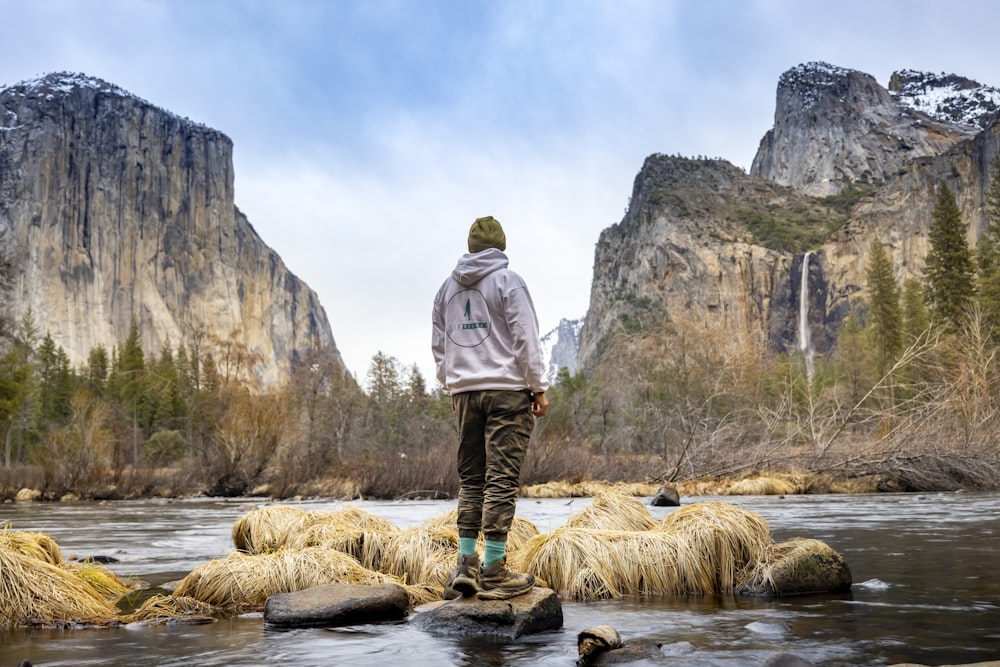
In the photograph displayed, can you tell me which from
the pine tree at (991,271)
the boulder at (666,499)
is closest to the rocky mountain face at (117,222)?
the pine tree at (991,271)

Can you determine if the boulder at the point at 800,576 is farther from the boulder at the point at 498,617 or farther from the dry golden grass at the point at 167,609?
the dry golden grass at the point at 167,609

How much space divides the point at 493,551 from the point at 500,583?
21 centimetres

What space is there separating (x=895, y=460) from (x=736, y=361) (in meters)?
13.2

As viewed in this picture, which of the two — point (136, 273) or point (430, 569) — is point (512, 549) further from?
point (136, 273)

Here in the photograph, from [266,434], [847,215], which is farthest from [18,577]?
[847,215]

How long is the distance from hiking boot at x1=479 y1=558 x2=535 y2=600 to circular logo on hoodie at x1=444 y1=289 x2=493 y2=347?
4.30 feet

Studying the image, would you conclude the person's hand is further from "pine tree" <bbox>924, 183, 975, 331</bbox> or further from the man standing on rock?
"pine tree" <bbox>924, 183, 975, 331</bbox>

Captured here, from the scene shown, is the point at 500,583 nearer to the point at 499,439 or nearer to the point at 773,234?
the point at 499,439

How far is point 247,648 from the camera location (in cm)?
459

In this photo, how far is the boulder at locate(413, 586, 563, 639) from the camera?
496cm

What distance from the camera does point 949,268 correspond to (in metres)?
53.2

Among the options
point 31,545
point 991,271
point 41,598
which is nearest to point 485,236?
point 41,598

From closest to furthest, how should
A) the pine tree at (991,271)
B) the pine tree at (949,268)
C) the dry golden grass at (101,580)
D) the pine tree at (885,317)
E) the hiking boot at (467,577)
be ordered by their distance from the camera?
the hiking boot at (467,577) < the dry golden grass at (101,580) < the pine tree at (991,271) < the pine tree at (949,268) < the pine tree at (885,317)

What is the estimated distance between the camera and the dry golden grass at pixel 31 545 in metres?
6.03
